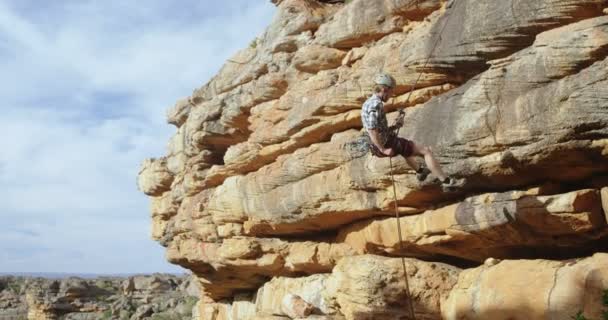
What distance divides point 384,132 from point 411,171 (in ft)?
9.69

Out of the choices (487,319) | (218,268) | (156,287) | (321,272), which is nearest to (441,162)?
(487,319)

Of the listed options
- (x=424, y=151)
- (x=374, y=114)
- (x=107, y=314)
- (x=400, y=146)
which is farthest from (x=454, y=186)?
(x=107, y=314)

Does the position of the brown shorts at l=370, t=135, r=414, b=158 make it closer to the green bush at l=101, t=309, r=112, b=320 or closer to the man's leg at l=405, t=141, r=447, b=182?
the man's leg at l=405, t=141, r=447, b=182

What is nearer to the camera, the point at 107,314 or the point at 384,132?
the point at 384,132

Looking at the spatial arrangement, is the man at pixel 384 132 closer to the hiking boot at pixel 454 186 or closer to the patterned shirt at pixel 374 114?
the patterned shirt at pixel 374 114

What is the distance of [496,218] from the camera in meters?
12.7

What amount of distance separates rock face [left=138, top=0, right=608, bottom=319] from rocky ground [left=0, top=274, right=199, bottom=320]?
27.9 meters

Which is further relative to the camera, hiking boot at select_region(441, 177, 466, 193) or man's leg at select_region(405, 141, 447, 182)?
hiking boot at select_region(441, 177, 466, 193)

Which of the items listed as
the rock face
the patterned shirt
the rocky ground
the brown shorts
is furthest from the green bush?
the patterned shirt

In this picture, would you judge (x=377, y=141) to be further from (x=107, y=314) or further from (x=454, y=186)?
(x=107, y=314)

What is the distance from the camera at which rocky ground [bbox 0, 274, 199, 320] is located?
49625 millimetres

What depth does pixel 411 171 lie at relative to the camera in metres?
14.2

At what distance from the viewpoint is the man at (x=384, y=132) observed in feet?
36.8

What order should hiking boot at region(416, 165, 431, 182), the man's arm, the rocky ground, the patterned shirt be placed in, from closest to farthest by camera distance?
the patterned shirt → the man's arm → hiking boot at region(416, 165, 431, 182) → the rocky ground
